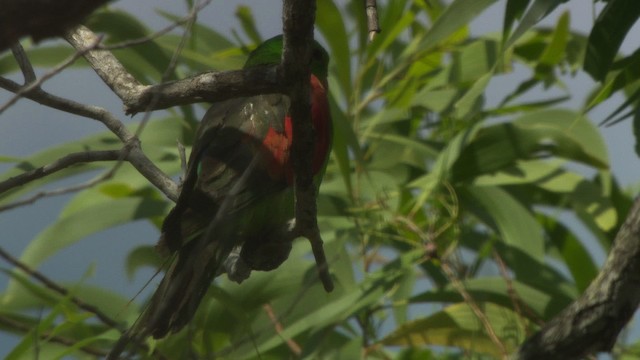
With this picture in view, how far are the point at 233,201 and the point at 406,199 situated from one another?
164cm

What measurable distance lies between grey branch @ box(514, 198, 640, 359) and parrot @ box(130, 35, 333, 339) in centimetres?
67

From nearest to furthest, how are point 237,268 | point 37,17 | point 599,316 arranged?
point 37,17, point 599,316, point 237,268

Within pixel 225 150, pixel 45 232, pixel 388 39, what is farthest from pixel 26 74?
pixel 388 39

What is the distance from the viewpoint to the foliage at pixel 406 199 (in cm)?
341

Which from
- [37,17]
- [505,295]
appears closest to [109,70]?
[37,17]

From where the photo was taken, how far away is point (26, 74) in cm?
215

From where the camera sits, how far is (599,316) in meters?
2.04

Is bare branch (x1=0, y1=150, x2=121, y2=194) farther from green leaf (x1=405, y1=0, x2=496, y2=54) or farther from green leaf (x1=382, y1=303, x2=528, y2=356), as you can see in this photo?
green leaf (x1=382, y1=303, x2=528, y2=356)

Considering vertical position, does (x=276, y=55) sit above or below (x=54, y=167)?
below

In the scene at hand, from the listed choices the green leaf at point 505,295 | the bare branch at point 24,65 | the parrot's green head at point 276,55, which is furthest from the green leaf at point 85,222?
the bare branch at point 24,65

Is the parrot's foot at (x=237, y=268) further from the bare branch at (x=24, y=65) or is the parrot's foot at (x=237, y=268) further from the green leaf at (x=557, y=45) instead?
the green leaf at (x=557, y=45)

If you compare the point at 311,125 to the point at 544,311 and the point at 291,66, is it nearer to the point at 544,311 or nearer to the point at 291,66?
the point at 291,66

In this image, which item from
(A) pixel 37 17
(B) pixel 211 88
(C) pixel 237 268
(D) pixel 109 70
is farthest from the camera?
(C) pixel 237 268

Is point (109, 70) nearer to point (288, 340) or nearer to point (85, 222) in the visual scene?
point (288, 340)
